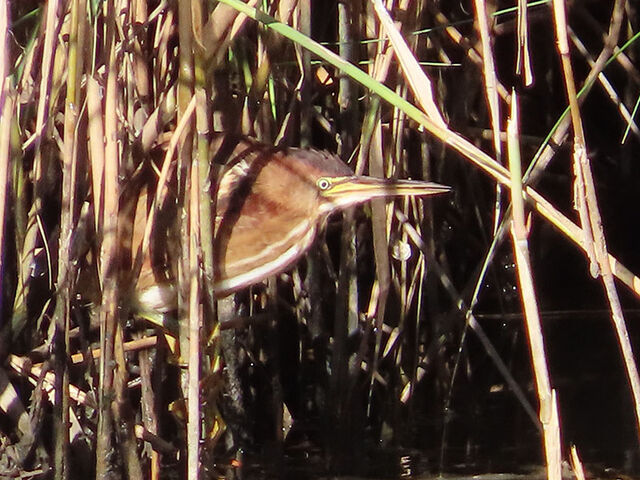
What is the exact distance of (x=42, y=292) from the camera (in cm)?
229

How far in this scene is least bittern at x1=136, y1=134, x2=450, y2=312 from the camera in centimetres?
208

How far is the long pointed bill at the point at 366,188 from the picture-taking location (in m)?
2.05

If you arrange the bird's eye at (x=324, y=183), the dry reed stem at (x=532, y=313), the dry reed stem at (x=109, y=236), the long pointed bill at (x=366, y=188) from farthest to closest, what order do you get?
the bird's eye at (x=324, y=183), the long pointed bill at (x=366, y=188), the dry reed stem at (x=109, y=236), the dry reed stem at (x=532, y=313)

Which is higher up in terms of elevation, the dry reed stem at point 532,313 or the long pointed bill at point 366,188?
the long pointed bill at point 366,188

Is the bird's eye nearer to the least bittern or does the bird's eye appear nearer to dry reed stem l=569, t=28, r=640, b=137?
the least bittern

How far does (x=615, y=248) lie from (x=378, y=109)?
5.62ft

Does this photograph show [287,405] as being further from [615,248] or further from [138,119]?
[615,248]

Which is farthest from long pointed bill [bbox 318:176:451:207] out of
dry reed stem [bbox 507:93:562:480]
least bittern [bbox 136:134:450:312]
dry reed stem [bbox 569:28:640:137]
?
dry reed stem [bbox 507:93:562:480]

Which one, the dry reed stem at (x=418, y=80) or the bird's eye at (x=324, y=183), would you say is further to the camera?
the bird's eye at (x=324, y=183)

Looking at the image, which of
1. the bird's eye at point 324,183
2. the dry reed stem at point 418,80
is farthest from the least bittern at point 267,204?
the dry reed stem at point 418,80

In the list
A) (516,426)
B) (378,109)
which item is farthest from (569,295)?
(378,109)

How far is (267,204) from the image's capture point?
7.18 feet

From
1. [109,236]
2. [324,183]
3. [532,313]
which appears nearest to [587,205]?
[532,313]

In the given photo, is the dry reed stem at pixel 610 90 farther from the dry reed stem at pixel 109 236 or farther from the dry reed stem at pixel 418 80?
the dry reed stem at pixel 109 236
